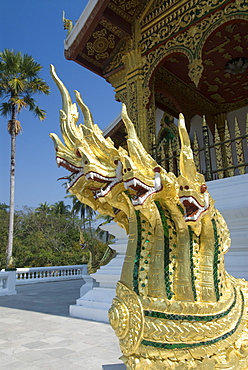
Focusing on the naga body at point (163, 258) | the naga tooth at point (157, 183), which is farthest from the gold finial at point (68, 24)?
the naga tooth at point (157, 183)

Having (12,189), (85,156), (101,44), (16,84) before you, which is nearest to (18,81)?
(16,84)

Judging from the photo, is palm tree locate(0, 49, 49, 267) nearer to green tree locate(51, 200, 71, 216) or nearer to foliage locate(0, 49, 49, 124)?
foliage locate(0, 49, 49, 124)

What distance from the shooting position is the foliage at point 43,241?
47.5 feet

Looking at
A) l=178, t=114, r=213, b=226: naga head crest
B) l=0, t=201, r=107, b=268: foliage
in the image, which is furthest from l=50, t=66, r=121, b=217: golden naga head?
l=0, t=201, r=107, b=268: foliage

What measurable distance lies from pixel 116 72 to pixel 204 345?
4.83 meters

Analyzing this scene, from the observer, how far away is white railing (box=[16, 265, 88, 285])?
9617 millimetres

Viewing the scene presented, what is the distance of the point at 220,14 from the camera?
376cm

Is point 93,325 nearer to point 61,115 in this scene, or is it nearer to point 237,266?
point 237,266

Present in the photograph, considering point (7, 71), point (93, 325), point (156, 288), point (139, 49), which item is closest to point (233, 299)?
point (156, 288)

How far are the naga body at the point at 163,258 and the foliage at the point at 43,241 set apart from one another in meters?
13.7

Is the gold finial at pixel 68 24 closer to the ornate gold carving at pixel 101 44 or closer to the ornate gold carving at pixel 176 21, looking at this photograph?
the ornate gold carving at pixel 101 44

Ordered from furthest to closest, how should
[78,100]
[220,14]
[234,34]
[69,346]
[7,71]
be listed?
[7,71], [234,34], [220,14], [69,346], [78,100]

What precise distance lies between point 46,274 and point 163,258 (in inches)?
401

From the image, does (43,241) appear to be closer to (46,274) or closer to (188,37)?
(46,274)
